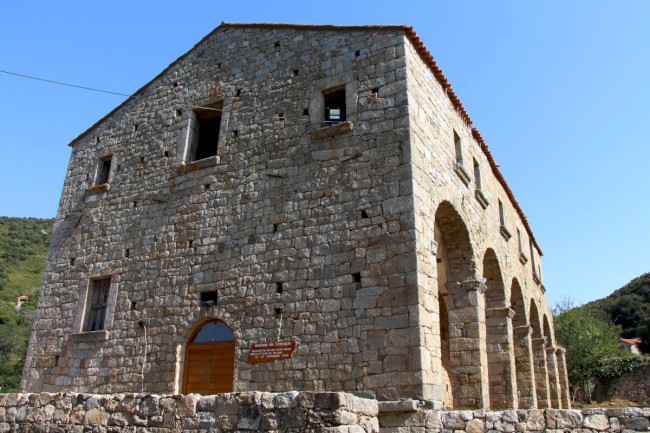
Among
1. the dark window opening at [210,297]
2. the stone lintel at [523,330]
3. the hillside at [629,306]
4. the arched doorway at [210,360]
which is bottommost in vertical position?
the arched doorway at [210,360]

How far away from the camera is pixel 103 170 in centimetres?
1380

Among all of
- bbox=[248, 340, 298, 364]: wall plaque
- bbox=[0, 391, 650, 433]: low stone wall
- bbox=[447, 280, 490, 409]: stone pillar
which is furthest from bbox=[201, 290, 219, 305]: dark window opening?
bbox=[447, 280, 490, 409]: stone pillar

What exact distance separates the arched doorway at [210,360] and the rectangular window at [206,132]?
4.09m

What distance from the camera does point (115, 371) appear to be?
10992 millimetres

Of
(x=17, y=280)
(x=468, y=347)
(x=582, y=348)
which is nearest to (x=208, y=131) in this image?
(x=468, y=347)

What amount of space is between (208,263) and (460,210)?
533 cm

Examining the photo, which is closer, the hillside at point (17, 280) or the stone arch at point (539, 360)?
the stone arch at point (539, 360)

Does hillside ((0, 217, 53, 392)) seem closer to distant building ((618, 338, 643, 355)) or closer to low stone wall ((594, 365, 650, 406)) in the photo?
low stone wall ((594, 365, 650, 406))

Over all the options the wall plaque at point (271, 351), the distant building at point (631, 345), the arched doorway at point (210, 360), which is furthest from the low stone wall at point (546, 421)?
the distant building at point (631, 345)

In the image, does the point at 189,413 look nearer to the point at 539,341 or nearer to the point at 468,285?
the point at 468,285

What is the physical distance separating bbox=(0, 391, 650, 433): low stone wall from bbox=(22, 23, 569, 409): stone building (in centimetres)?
175

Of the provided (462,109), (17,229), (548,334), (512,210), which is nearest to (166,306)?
(462,109)

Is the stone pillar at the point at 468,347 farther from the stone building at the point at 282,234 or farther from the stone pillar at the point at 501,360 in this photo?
the stone pillar at the point at 501,360

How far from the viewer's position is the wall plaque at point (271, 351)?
9422 mm
